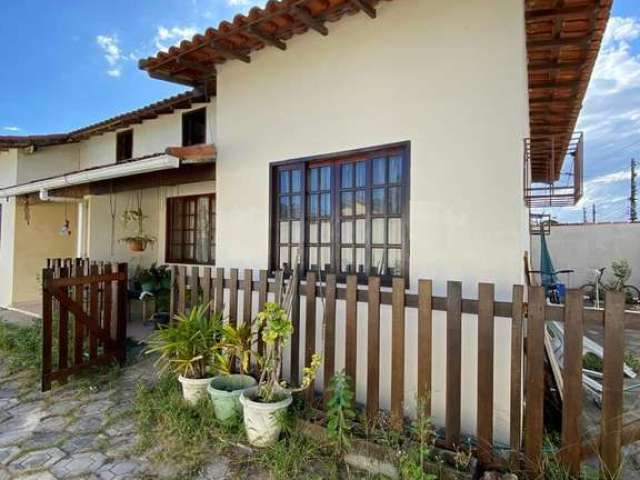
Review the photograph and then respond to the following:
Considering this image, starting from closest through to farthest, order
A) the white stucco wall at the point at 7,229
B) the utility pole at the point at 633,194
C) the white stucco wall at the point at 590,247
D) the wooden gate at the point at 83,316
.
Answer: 1. the wooden gate at the point at 83,316
2. the white stucco wall at the point at 7,229
3. the white stucco wall at the point at 590,247
4. the utility pole at the point at 633,194

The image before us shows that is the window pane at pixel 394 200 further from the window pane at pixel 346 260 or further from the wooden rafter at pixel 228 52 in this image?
the wooden rafter at pixel 228 52

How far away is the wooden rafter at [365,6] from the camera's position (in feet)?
13.4

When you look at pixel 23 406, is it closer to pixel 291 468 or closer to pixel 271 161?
pixel 291 468

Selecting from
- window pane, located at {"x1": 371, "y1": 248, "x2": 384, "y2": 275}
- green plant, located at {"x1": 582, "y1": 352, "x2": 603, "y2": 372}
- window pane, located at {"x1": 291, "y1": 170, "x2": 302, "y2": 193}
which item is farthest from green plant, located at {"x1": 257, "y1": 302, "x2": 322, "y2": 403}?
green plant, located at {"x1": 582, "y1": 352, "x2": 603, "y2": 372}

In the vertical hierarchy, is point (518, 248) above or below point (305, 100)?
below

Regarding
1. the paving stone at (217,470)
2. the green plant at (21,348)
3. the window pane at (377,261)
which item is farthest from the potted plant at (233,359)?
the green plant at (21,348)

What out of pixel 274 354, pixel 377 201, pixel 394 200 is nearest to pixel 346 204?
pixel 377 201

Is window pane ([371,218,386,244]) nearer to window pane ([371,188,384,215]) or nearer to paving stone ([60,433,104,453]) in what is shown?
window pane ([371,188,384,215])

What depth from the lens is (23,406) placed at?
4418 mm

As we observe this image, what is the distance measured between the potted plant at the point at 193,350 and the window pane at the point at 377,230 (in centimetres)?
209

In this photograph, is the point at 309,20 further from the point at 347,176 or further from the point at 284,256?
the point at 284,256

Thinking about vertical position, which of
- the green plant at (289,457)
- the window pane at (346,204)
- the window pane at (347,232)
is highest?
the window pane at (346,204)

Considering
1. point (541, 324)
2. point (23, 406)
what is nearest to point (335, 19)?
point (541, 324)

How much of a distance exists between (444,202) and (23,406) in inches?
213
